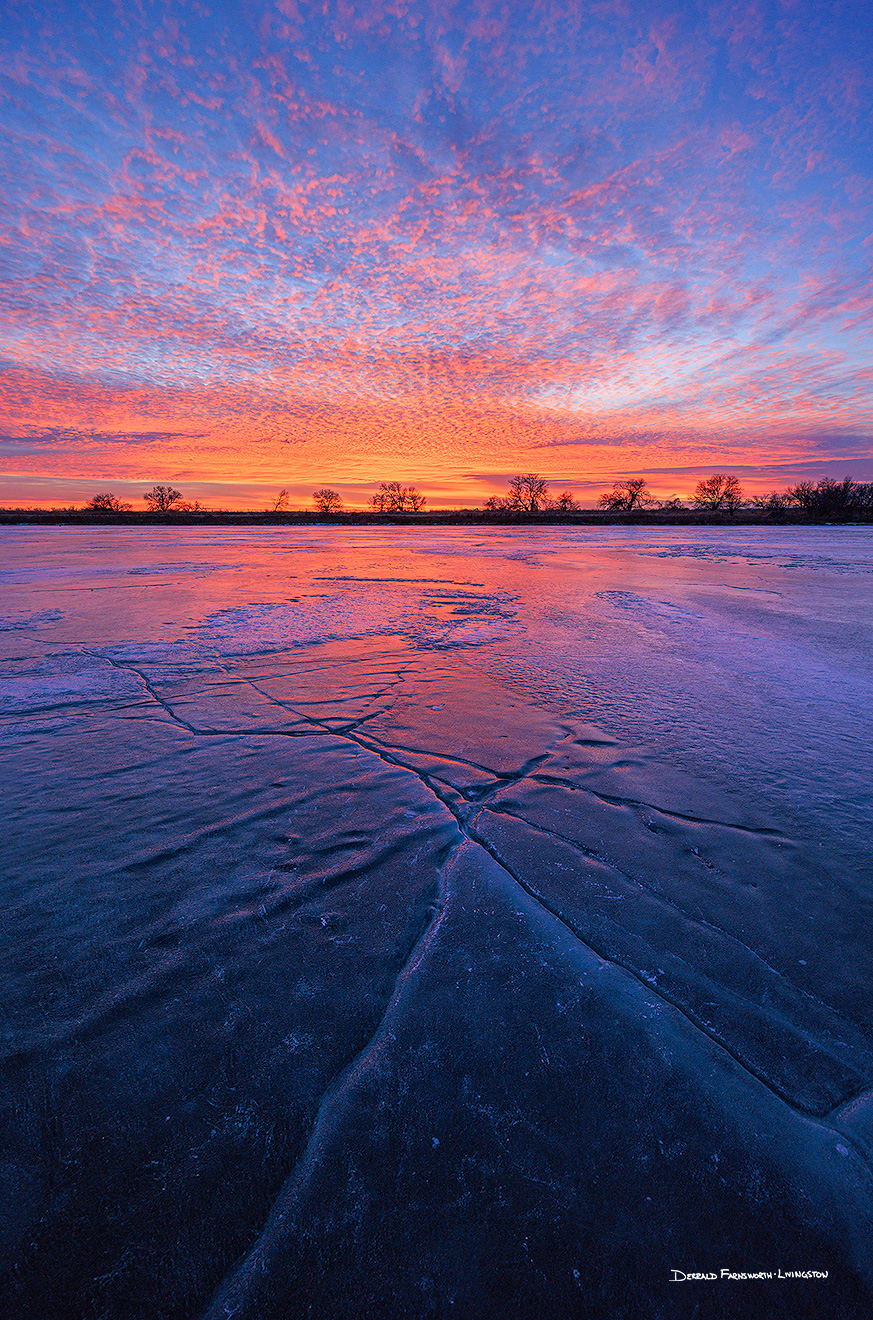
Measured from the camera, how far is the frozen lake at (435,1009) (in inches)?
37.3

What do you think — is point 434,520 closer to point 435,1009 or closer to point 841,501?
point 841,501

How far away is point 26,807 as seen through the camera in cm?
222

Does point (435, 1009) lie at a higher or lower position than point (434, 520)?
lower

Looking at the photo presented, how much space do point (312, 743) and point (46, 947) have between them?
4.88 feet

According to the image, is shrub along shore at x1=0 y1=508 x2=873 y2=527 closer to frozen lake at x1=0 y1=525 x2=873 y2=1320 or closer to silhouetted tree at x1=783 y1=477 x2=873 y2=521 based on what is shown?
silhouetted tree at x1=783 y1=477 x2=873 y2=521

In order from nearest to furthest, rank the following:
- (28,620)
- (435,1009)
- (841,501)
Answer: (435,1009) < (28,620) < (841,501)

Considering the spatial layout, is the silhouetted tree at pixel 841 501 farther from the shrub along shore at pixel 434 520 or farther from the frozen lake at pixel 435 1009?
the frozen lake at pixel 435 1009

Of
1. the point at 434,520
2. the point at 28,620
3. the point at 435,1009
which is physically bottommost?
the point at 435,1009

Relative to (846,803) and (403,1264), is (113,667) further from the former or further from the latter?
(846,803)

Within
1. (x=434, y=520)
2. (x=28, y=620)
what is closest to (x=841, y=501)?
(x=434, y=520)

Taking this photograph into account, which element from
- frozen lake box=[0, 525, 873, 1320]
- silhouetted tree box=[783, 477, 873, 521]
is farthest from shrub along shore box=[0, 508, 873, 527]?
frozen lake box=[0, 525, 873, 1320]

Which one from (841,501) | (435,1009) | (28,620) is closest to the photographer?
(435,1009)

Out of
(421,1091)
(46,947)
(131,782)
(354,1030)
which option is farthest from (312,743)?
(421,1091)

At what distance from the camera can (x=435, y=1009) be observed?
139 centimetres
